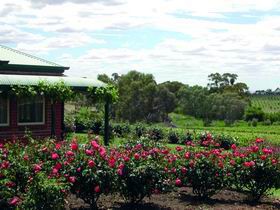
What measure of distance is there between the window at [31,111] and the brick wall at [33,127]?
0.17 meters

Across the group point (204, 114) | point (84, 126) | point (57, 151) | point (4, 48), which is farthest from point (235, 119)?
point (57, 151)

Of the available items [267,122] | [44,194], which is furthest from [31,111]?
[267,122]

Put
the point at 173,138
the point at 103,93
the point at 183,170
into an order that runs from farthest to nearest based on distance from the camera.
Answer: the point at 173,138
the point at 103,93
the point at 183,170

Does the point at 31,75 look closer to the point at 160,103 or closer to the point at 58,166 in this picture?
the point at 58,166

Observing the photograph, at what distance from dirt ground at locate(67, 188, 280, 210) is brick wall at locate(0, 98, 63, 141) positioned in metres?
10.3

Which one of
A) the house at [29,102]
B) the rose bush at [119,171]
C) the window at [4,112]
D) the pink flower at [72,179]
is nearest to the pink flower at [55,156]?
the rose bush at [119,171]

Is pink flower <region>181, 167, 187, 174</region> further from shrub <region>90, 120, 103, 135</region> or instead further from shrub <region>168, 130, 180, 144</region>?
shrub <region>90, 120, 103, 135</region>

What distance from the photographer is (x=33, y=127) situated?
2091 centimetres

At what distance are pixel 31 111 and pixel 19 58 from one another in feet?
12.4

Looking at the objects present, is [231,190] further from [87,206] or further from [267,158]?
[87,206]

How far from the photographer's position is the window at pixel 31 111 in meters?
20.7

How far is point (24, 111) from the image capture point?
20.8 metres

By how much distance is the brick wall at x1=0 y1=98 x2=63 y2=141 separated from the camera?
19.8m

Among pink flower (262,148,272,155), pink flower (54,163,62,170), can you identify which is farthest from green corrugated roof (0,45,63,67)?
pink flower (54,163,62,170)
